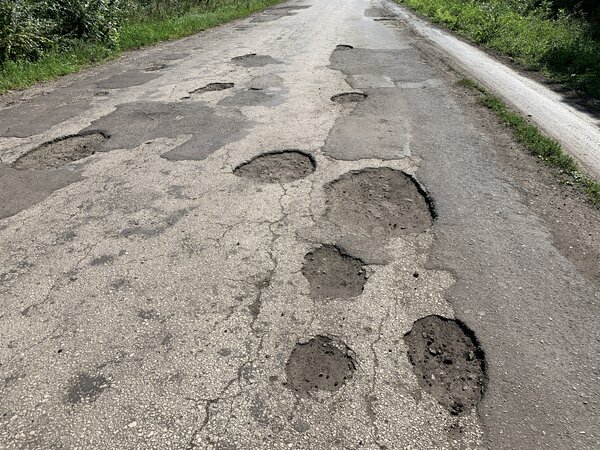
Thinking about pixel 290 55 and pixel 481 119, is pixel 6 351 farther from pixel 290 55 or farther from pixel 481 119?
pixel 290 55

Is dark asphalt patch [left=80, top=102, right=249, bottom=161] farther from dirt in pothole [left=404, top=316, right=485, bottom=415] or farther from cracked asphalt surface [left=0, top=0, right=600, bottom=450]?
dirt in pothole [left=404, top=316, right=485, bottom=415]

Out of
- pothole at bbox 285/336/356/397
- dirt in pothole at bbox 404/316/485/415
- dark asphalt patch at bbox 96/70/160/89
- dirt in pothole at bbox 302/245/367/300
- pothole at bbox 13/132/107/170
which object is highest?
dirt in pothole at bbox 404/316/485/415

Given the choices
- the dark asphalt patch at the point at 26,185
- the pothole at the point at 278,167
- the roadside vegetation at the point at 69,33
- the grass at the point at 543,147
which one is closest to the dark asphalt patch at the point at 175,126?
the pothole at the point at 278,167

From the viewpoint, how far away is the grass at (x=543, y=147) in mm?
4308

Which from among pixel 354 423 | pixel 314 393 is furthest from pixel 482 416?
pixel 314 393

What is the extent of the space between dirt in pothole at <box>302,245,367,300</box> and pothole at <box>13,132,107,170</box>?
11.7 ft

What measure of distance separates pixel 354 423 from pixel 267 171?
3.07 m

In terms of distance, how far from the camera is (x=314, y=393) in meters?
2.34

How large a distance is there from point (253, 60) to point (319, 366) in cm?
863

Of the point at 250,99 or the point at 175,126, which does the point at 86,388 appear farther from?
the point at 250,99

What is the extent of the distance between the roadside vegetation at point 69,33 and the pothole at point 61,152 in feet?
10.9

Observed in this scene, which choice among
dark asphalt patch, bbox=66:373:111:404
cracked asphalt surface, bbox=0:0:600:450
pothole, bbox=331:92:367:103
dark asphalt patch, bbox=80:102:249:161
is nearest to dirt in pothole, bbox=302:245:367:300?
cracked asphalt surface, bbox=0:0:600:450

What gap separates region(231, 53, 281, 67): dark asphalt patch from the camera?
926cm

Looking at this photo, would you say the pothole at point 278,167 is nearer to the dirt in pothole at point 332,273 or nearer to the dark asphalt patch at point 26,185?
the dirt in pothole at point 332,273
